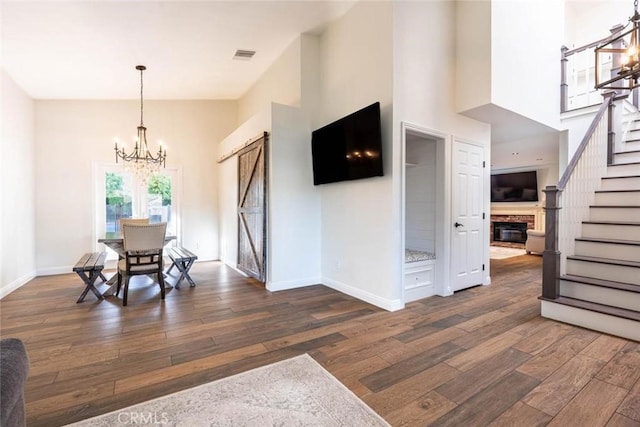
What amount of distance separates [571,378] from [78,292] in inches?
217

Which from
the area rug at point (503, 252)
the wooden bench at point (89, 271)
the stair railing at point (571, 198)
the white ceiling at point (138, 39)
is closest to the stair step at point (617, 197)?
the stair railing at point (571, 198)

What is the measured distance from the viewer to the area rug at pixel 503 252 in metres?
7.07

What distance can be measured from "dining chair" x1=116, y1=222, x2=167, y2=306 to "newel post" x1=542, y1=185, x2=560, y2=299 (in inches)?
179

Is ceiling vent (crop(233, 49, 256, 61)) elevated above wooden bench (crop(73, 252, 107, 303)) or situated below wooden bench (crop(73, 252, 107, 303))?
above

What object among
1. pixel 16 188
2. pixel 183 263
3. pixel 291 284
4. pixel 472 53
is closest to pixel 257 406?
pixel 291 284

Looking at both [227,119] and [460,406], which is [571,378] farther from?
[227,119]

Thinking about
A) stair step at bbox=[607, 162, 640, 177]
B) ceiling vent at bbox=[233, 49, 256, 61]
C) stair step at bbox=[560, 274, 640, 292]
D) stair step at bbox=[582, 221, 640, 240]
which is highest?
ceiling vent at bbox=[233, 49, 256, 61]

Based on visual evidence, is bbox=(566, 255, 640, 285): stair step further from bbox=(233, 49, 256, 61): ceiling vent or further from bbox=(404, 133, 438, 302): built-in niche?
bbox=(233, 49, 256, 61): ceiling vent

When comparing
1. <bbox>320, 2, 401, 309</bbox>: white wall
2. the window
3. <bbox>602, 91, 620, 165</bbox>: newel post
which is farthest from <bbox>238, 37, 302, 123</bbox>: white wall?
<bbox>602, 91, 620, 165</bbox>: newel post

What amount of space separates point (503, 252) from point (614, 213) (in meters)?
4.37

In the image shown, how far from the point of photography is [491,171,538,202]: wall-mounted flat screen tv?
8367 mm

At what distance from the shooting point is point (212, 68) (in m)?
4.85

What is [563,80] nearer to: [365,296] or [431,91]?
[431,91]

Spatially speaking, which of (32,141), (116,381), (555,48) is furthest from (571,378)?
(32,141)
